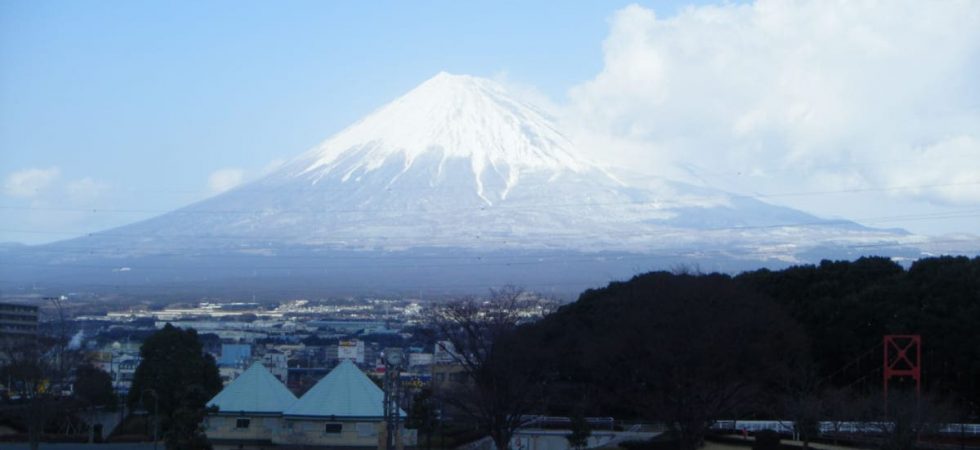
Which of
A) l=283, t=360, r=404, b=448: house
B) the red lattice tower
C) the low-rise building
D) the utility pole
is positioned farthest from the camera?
the low-rise building

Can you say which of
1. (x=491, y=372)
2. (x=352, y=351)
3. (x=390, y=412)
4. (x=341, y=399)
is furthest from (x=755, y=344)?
(x=352, y=351)

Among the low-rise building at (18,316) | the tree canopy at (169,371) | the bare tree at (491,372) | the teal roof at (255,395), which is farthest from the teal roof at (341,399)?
the low-rise building at (18,316)

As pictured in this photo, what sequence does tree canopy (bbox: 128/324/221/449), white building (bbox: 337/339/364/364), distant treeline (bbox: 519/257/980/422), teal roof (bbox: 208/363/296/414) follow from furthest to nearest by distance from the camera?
1. white building (bbox: 337/339/364/364)
2. tree canopy (bbox: 128/324/221/449)
3. teal roof (bbox: 208/363/296/414)
4. distant treeline (bbox: 519/257/980/422)

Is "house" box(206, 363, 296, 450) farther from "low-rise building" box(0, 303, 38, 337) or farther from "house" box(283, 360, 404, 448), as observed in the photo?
"low-rise building" box(0, 303, 38, 337)

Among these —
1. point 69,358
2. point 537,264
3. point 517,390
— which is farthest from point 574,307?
Result: point 537,264

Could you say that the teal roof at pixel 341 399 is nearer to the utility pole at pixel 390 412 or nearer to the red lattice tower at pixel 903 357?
the utility pole at pixel 390 412

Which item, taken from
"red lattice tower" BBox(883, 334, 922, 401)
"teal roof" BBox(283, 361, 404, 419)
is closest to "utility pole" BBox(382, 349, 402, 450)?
"teal roof" BBox(283, 361, 404, 419)
